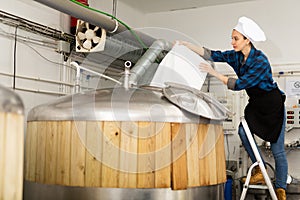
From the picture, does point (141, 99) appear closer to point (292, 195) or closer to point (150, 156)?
point (150, 156)

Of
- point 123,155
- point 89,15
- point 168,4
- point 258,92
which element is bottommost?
point 123,155

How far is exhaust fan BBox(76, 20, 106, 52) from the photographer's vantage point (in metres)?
4.15

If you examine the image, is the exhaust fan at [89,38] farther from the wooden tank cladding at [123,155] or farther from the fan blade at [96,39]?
the wooden tank cladding at [123,155]

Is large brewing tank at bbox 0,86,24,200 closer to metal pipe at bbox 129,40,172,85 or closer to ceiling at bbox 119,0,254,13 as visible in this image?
metal pipe at bbox 129,40,172,85

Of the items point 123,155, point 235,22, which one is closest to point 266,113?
point 123,155

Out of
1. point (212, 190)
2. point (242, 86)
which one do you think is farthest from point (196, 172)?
point (242, 86)

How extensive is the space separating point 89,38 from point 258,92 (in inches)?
71.4

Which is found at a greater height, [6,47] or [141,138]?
[6,47]

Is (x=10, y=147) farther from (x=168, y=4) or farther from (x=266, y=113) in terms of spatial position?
(x=168, y=4)

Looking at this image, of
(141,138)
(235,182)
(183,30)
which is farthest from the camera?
(183,30)

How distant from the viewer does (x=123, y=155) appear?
268 centimetres

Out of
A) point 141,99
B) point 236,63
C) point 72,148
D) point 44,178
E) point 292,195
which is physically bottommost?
point 292,195

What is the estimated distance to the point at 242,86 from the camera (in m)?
3.54

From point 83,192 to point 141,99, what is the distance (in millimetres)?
759
